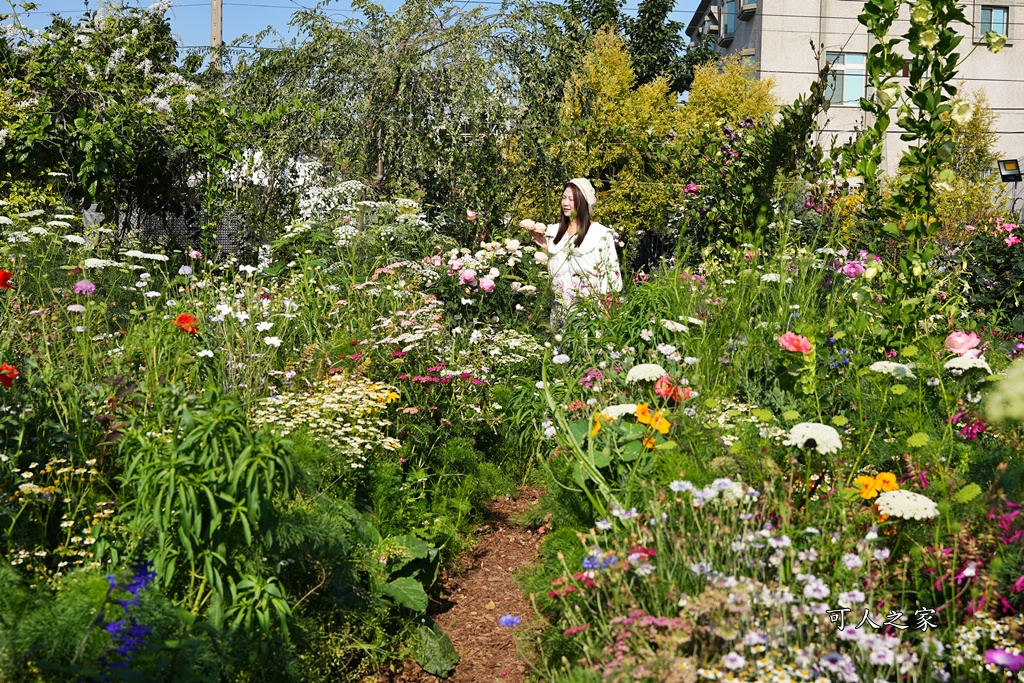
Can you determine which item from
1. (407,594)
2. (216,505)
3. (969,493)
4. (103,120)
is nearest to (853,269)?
(969,493)

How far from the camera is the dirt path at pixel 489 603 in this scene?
10.6 ft

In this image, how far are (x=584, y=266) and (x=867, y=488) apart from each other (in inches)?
145

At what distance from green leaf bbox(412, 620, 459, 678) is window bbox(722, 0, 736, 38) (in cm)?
3401

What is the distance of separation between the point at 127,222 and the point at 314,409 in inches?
220

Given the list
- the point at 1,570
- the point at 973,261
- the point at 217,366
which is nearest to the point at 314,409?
the point at 217,366

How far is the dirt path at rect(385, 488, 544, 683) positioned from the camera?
3.24 meters

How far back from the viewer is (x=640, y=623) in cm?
228

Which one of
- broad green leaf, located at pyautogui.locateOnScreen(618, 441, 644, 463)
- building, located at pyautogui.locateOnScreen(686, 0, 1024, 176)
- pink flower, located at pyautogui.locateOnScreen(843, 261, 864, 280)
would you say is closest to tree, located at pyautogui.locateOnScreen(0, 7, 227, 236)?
pink flower, located at pyautogui.locateOnScreen(843, 261, 864, 280)

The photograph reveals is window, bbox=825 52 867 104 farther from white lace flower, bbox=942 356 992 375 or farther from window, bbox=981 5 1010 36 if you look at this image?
white lace flower, bbox=942 356 992 375

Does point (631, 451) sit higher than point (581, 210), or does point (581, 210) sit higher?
point (581, 210)

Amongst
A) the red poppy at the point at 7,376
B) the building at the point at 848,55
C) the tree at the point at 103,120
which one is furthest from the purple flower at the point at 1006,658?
the building at the point at 848,55

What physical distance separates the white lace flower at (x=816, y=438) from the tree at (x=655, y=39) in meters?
30.4

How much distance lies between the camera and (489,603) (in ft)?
12.2

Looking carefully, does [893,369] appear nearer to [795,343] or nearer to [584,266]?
[795,343]
